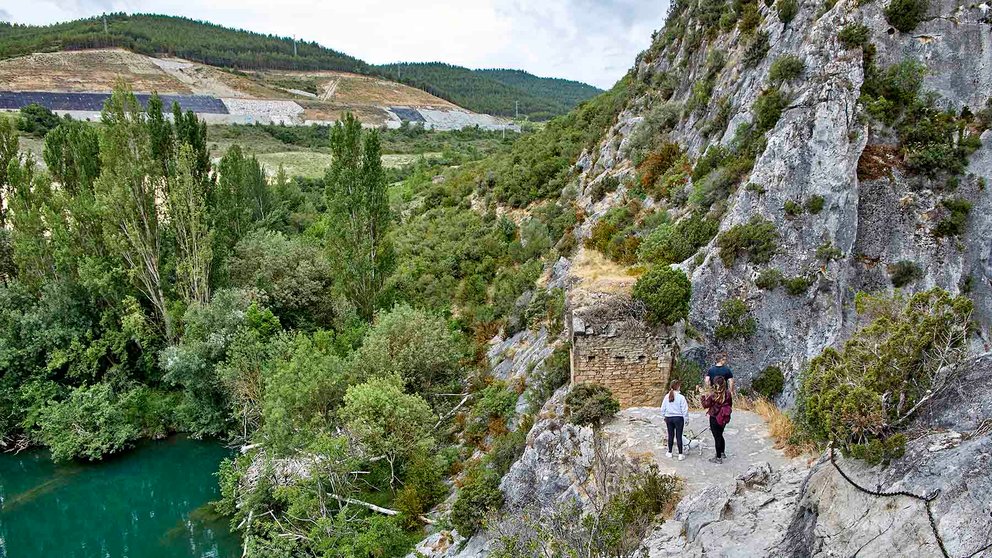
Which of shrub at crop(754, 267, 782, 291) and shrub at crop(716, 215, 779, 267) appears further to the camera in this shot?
shrub at crop(716, 215, 779, 267)

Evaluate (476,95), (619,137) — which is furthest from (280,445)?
(476,95)

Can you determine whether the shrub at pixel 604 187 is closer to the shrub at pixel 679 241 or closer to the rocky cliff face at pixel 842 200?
the shrub at pixel 679 241

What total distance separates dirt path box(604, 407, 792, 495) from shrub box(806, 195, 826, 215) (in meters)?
5.43

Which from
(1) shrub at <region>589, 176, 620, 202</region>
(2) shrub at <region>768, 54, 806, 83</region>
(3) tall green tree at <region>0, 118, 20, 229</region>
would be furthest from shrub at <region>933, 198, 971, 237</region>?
(3) tall green tree at <region>0, 118, 20, 229</region>

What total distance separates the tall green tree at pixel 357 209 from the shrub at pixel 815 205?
1536 cm

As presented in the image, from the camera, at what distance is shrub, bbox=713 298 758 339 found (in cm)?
1319

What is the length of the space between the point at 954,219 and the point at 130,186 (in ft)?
84.1

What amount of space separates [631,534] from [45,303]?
25336mm

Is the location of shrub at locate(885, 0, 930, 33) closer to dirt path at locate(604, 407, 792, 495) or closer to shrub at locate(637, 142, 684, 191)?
shrub at locate(637, 142, 684, 191)

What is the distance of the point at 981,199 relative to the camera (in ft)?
46.6

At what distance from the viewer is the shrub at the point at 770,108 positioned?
1534cm

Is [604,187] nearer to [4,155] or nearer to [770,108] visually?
[770,108]

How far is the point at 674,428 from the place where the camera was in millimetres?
9609

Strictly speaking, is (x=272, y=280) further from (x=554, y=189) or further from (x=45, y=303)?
(x=554, y=189)
